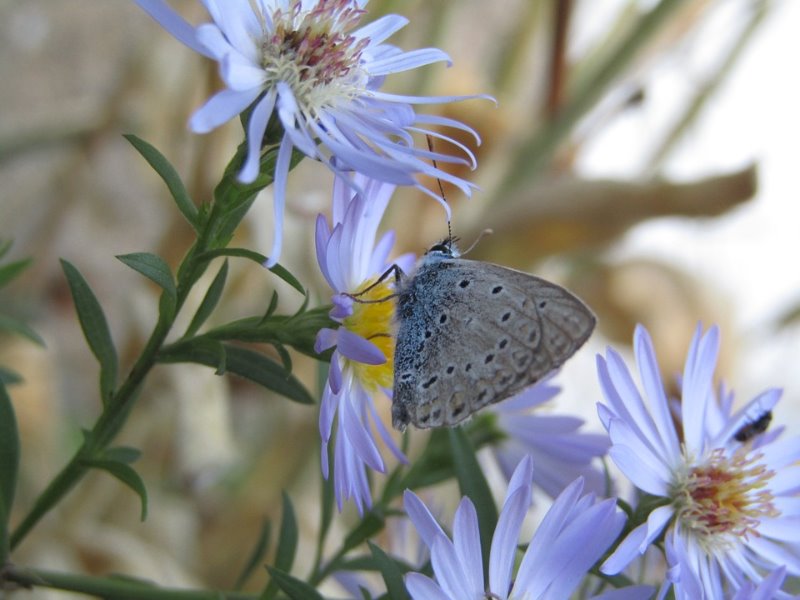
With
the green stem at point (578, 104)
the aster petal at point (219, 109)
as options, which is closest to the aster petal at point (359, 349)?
the aster petal at point (219, 109)

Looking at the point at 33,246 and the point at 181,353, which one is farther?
the point at 33,246

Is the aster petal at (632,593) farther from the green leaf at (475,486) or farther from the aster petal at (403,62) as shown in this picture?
the aster petal at (403,62)

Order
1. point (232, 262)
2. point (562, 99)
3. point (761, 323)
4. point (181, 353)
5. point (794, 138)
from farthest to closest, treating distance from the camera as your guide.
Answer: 1. point (794, 138)
2. point (761, 323)
3. point (562, 99)
4. point (232, 262)
5. point (181, 353)

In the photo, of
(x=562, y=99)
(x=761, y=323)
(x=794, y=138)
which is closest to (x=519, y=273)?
(x=562, y=99)

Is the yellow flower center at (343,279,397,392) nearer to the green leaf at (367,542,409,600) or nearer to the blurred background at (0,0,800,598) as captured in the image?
the green leaf at (367,542,409,600)

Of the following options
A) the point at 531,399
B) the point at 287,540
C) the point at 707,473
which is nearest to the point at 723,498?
the point at 707,473

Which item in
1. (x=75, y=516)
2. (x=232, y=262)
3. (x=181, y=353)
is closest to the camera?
(x=181, y=353)

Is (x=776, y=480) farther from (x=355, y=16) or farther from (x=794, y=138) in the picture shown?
(x=794, y=138)

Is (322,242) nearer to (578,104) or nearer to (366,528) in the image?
(366,528)

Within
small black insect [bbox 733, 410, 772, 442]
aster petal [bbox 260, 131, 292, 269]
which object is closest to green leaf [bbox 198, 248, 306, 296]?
aster petal [bbox 260, 131, 292, 269]
